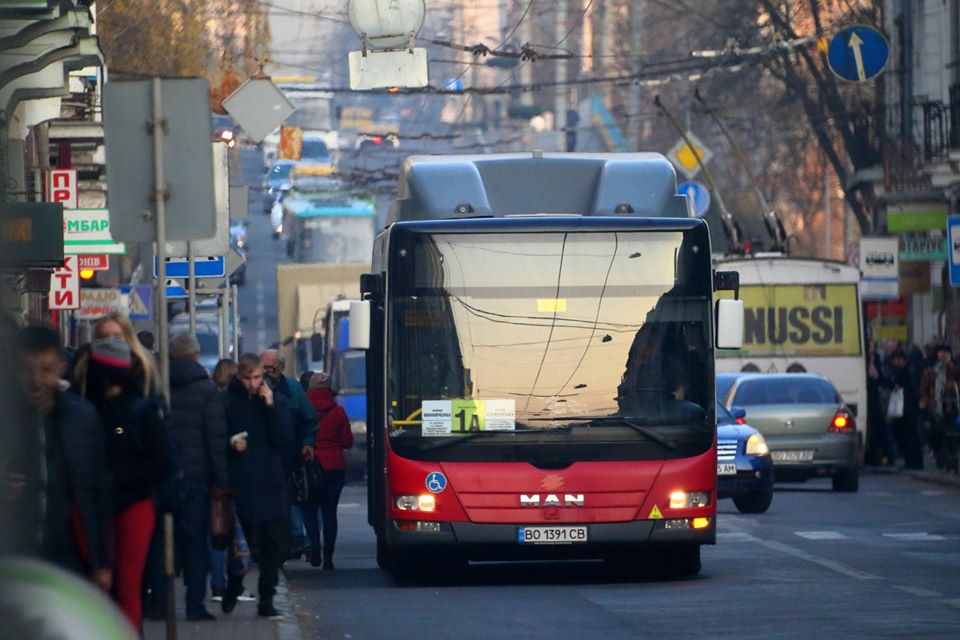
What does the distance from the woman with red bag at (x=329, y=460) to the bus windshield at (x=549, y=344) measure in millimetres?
2372

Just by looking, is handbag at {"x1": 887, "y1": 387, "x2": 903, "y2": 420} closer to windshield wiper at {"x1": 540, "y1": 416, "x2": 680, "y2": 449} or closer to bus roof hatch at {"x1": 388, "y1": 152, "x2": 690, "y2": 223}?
bus roof hatch at {"x1": 388, "y1": 152, "x2": 690, "y2": 223}

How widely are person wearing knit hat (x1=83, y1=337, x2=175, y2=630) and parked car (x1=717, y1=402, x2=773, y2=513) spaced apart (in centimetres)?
1378

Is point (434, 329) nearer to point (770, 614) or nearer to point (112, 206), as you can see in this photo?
point (770, 614)

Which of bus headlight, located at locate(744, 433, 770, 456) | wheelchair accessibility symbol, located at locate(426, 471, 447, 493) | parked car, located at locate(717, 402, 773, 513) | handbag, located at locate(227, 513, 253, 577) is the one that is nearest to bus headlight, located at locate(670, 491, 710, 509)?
wheelchair accessibility symbol, located at locate(426, 471, 447, 493)

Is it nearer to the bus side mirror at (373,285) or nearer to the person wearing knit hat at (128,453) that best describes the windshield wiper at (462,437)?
the bus side mirror at (373,285)

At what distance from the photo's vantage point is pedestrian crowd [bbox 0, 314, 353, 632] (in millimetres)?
7582

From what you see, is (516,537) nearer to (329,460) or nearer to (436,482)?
(436,482)

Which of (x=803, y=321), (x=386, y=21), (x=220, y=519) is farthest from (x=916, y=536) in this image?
(x=803, y=321)

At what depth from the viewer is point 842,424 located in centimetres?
2705

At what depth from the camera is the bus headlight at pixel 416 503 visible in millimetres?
14516

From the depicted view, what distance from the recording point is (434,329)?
1470 cm

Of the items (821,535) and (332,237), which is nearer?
(821,535)

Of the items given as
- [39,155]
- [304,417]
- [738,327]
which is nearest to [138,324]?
[39,155]

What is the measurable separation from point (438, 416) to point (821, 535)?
19.7 ft
